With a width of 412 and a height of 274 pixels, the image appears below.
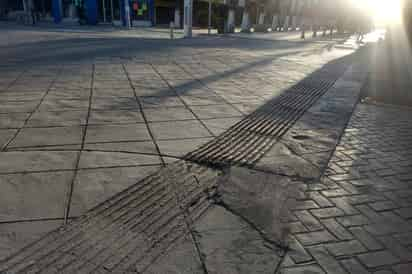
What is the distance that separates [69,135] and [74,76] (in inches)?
180

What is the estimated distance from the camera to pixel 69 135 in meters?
4.65

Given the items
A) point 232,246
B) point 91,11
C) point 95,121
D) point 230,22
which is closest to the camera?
point 232,246

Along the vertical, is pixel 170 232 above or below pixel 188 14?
below

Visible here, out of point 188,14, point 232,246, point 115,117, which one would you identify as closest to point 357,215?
point 232,246

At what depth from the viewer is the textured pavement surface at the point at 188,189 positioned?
8.14ft

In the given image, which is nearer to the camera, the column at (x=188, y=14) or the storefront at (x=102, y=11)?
the column at (x=188, y=14)

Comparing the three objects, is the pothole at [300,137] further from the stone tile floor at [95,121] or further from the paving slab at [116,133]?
the paving slab at [116,133]

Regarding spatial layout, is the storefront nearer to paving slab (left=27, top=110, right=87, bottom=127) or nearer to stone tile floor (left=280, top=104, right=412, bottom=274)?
paving slab (left=27, top=110, right=87, bottom=127)

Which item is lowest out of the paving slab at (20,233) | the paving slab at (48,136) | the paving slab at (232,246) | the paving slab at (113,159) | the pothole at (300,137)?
the paving slab at (232,246)

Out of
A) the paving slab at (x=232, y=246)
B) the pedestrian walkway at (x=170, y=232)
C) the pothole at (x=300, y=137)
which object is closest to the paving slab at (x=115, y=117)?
the pedestrian walkway at (x=170, y=232)

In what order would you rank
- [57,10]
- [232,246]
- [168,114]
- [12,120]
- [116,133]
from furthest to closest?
1. [57,10]
2. [168,114]
3. [12,120]
4. [116,133]
5. [232,246]

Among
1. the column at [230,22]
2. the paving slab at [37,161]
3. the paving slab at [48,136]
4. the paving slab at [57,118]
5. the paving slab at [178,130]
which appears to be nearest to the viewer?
the paving slab at [37,161]

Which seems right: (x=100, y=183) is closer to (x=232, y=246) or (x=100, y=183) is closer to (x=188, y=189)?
(x=188, y=189)

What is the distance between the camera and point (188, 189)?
336 cm
